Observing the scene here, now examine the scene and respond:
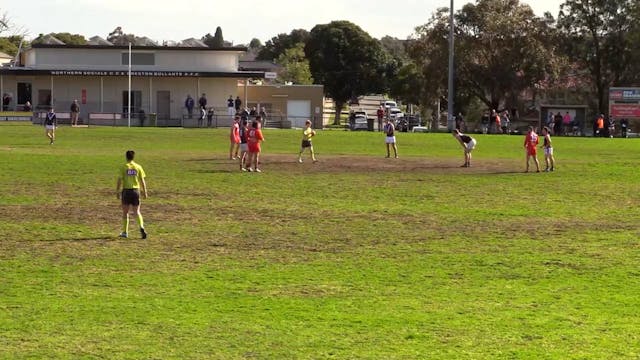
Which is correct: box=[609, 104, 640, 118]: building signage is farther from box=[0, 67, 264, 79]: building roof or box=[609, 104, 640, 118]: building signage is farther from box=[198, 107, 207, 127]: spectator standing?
box=[198, 107, 207, 127]: spectator standing

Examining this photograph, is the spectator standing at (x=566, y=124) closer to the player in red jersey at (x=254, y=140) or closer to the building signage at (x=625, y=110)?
the building signage at (x=625, y=110)

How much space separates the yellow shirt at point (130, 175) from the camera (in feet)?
55.1

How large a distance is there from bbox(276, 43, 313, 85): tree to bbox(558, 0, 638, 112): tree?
29.7m

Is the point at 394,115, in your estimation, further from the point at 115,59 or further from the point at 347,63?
the point at 115,59

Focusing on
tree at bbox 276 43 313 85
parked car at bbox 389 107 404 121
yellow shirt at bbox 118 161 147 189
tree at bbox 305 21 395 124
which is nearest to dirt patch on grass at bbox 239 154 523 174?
yellow shirt at bbox 118 161 147 189

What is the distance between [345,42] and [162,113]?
38.8m

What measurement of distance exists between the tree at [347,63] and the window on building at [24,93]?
128ft

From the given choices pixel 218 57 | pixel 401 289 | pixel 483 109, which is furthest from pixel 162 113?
pixel 401 289

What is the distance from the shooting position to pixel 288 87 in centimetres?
7412

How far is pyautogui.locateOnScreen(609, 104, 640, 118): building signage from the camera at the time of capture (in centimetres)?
6212

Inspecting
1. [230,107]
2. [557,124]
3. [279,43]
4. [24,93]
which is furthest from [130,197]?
[279,43]

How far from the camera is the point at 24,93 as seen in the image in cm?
7175

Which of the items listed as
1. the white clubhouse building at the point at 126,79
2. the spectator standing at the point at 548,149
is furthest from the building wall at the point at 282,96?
the spectator standing at the point at 548,149

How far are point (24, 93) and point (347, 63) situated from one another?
139 ft
